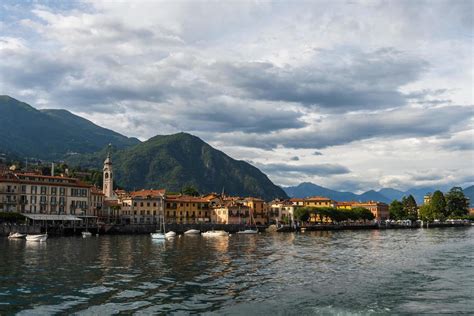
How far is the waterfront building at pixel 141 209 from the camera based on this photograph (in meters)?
157

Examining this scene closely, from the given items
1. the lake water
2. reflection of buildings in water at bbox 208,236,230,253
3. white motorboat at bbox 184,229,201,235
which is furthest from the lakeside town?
the lake water

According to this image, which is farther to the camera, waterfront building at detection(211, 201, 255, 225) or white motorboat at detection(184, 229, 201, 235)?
waterfront building at detection(211, 201, 255, 225)

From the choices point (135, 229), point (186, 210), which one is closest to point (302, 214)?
point (186, 210)

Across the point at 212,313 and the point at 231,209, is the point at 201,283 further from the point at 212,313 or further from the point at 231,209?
the point at 231,209

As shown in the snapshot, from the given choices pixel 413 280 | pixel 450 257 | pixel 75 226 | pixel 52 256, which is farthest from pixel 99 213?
pixel 413 280

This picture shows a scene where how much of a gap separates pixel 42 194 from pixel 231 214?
6292 centimetres

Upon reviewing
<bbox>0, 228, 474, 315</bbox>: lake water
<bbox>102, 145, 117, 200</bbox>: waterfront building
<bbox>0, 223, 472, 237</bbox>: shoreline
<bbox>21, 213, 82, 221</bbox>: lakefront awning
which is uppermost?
<bbox>102, 145, 117, 200</bbox>: waterfront building

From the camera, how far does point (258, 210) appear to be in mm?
184250

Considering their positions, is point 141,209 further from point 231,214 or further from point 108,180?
point 108,180

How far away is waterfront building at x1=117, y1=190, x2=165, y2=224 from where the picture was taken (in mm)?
157125

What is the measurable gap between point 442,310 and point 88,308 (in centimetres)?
2103

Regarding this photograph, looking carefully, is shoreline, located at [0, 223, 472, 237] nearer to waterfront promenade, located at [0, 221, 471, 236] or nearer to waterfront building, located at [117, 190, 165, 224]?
waterfront promenade, located at [0, 221, 471, 236]

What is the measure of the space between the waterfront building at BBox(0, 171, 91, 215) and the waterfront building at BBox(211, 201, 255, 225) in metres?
46.1

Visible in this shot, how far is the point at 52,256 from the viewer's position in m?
60.7
